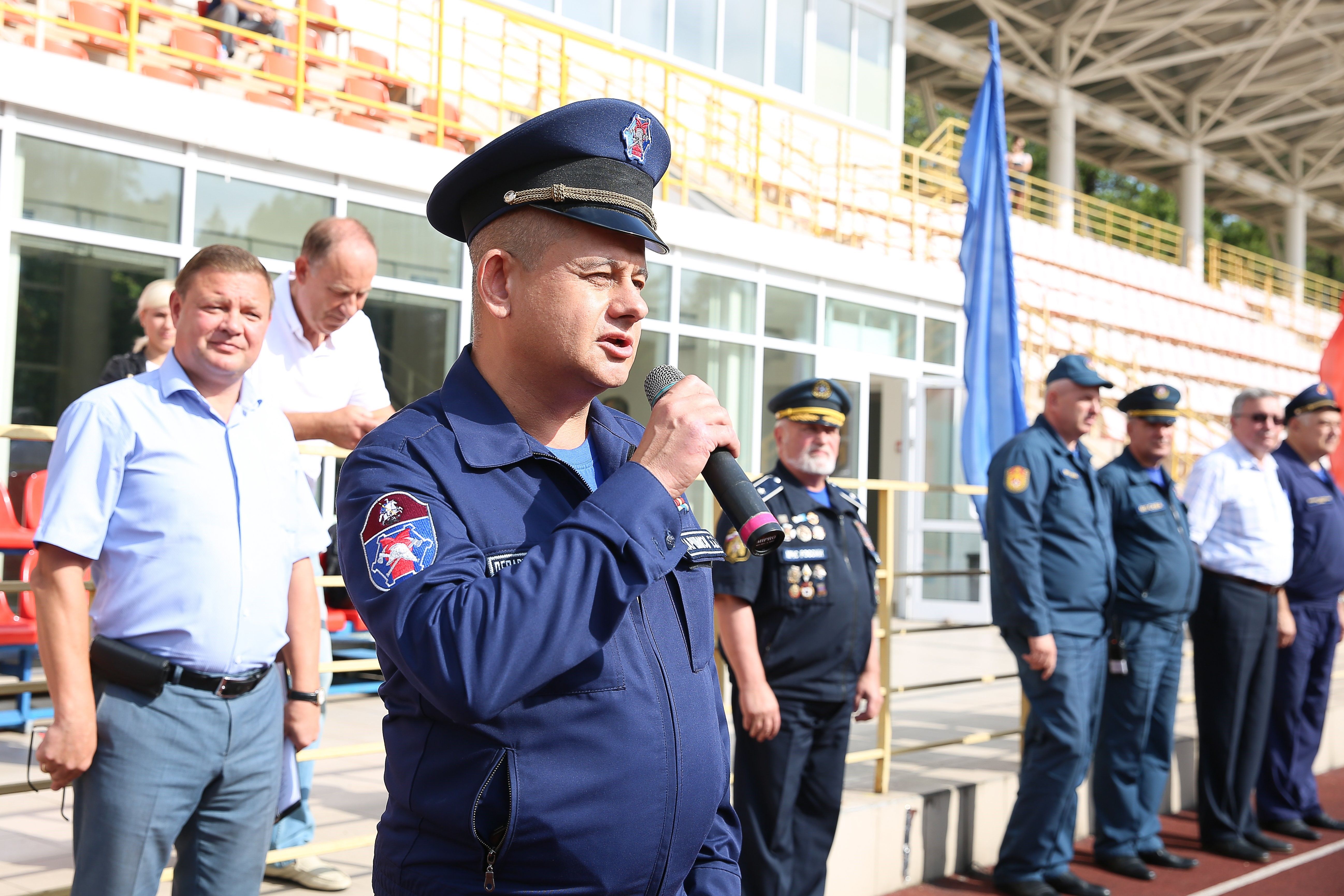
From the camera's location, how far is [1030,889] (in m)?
4.64

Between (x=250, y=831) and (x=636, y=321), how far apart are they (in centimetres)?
168

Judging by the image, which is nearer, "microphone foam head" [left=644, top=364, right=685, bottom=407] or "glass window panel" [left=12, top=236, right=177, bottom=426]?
"microphone foam head" [left=644, top=364, right=685, bottom=407]

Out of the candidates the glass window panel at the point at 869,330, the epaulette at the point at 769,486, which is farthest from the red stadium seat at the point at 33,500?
the glass window panel at the point at 869,330

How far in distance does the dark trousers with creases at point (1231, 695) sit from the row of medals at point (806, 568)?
254 cm

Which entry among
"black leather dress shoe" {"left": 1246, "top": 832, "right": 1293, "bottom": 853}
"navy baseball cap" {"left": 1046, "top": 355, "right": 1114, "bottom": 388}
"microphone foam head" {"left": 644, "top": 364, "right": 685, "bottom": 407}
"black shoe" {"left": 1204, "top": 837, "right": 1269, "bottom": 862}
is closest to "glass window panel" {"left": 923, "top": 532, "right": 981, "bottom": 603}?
"black leather dress shoe" {"left": 1246, "top": 832, "right": 1293, "bottom": 853}

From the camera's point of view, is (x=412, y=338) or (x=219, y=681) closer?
(x=219, y=681)

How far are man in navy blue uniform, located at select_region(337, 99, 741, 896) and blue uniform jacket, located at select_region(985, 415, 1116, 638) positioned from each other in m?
3.24

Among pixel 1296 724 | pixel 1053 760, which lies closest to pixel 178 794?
pixel 1053 760

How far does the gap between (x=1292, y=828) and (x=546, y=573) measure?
5.88 meters

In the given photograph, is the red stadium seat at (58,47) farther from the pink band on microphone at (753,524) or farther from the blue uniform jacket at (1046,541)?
the pink band on microphone at (753,524)

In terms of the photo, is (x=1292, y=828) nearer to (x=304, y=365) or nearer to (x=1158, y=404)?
(x=1158, y=404)

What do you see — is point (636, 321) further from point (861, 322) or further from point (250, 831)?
point (861, 322)

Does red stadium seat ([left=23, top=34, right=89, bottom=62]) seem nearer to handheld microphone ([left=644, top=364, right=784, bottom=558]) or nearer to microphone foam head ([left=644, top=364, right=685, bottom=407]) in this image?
microphone foam head ([left=644, top=364, right=685, bottom=407])

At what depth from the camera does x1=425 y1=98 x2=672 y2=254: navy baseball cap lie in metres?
1.52
